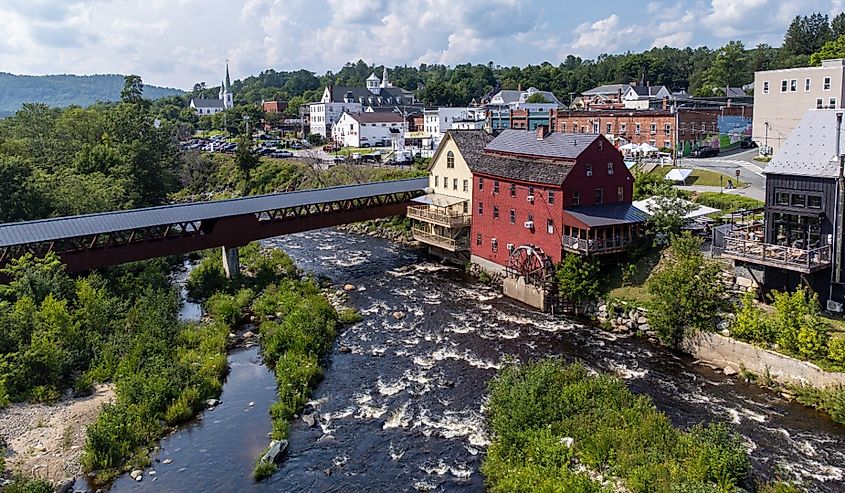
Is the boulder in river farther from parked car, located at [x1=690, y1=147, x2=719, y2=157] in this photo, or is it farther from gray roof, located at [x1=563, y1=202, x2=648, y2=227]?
parked car, located at [x1=690, y1=147, x2=719, y2=157]

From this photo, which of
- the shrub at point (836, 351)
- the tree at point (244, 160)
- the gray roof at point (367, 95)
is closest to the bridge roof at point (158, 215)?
the shrub at point (836, 351)

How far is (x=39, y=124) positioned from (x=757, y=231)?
7047cm

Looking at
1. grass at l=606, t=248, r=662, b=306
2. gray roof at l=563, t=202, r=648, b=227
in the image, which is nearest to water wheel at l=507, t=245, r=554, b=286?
gray roof at l=563, t=202, r=648, b=227

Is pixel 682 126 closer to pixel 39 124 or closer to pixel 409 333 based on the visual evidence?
pixel 409 333

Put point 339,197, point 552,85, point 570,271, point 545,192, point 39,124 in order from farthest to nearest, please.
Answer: point 552,85 → point 39,124 → point 339,197 → point 545,192 → point 570,271

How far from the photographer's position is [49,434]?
812 inches

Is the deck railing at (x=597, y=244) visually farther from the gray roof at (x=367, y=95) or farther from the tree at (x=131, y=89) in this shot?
the gray roof at (x=367, y=95)

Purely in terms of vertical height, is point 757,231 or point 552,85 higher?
point 552,85

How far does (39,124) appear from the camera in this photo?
69.5 meters

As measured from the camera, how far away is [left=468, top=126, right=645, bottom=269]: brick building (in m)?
33.6

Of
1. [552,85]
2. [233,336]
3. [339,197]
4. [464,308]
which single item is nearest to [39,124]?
[339,197]

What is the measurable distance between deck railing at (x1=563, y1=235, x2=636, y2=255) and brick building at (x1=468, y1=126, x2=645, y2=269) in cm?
5

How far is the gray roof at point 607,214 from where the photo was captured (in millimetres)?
32875

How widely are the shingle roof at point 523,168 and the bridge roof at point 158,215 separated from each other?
27.5 feet
